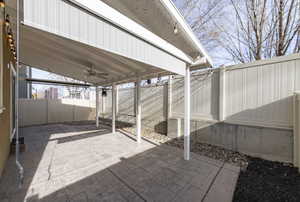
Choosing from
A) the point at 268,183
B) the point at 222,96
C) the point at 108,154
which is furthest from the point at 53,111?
the point at 268,183

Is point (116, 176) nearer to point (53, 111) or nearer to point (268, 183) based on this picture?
point (268, 183)

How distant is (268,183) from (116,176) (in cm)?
279

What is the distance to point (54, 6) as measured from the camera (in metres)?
1.31

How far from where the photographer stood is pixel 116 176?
250 centimetres

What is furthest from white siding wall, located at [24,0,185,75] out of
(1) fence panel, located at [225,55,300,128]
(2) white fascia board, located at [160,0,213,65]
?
(1) fence panel, located at [225,55,300,128]

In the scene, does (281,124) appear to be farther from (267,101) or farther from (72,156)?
(72,156)

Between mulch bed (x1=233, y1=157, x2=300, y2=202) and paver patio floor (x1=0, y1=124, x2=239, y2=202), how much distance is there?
6.7 inches

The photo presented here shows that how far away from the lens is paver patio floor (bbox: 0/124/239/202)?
201cm

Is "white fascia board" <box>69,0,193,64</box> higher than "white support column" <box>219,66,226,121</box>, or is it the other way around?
"white fascia board" <box>69,0,193,64</box>

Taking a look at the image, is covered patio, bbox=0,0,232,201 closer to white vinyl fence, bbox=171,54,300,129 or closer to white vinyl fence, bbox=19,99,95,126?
white vinyl fence, bbox=171,54,300,129

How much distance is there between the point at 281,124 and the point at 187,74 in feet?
8.15

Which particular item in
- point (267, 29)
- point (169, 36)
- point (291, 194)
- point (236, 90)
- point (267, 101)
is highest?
point (267, 29)

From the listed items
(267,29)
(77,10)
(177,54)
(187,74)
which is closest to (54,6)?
(77,10)

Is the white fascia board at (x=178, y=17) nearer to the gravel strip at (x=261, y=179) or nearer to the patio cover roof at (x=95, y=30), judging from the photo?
the patio cover roof at (x=95, y=30)
